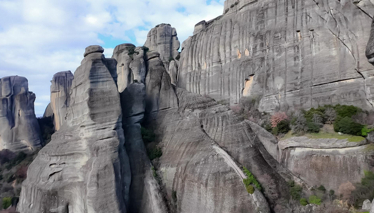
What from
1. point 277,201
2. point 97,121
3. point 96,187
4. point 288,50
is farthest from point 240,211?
point 288,50

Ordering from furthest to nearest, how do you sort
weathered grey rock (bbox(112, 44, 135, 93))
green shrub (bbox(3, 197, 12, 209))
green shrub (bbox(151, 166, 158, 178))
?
weathered grey rock (bbox(112, 44, 135, 93)), green shrub (bbox(3, 197, 12, 209)), green shrub (bbox(151, 166, 158, 178))

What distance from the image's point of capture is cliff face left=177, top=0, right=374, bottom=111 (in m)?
17.4

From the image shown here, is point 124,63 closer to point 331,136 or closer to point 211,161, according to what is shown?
point 211,161

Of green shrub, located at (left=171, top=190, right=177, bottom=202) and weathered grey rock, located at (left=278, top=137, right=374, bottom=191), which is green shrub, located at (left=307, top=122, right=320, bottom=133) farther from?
green shrub, located at (left=171, top=190, right=177, bottom=202)

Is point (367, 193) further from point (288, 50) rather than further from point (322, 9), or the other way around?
point (322, 9)

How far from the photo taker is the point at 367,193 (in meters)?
12.1

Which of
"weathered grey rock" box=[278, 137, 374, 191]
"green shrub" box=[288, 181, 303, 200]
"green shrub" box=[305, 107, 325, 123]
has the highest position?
"green shrub" box=[305, 107, 325, 123]

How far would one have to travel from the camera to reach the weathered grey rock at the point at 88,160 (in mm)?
12930

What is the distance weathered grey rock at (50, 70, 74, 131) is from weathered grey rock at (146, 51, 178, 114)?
1739 centimetres

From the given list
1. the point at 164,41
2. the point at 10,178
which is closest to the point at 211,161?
the point at 10,178

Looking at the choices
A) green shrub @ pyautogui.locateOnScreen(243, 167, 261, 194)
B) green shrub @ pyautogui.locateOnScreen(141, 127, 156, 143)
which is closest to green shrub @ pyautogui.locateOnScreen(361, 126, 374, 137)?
green shrub @ pyautogui.locateOnScreen(243, 167, 261, 194)

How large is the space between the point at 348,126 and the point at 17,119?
32.1 metres

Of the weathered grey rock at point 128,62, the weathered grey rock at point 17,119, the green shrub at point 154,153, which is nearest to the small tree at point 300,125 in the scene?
the green shrub at point 154,153

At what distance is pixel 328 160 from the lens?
1412 cm
